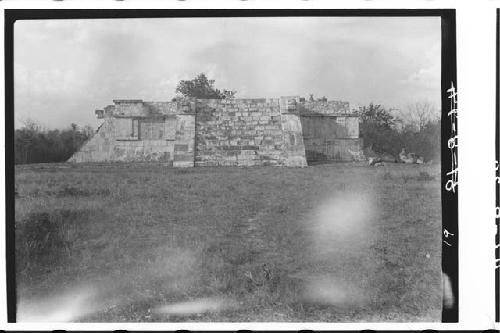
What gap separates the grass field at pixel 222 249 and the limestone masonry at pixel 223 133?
488 mm

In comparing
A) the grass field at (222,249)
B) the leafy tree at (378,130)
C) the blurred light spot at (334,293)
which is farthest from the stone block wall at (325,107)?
the blurred light spot at (334,293)

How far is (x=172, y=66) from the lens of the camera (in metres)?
5.55

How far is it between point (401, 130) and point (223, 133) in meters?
2.60

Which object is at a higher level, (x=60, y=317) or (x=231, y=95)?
(x=231, y=95)

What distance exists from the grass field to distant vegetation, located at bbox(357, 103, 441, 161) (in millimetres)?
274

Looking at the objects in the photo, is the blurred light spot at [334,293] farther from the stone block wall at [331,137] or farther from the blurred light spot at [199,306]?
the stone block wall at [331,137]

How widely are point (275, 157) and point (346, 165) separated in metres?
1.05

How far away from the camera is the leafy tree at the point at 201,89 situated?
570 centimetres

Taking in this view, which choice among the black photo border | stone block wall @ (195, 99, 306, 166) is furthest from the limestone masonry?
the black photo border

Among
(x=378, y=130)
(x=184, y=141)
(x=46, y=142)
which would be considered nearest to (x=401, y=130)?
(x=378, y=130)

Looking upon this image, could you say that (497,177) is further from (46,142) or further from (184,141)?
(46,142)

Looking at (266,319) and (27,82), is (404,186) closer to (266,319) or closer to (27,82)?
(266,319)

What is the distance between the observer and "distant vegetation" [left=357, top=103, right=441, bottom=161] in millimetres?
5398
